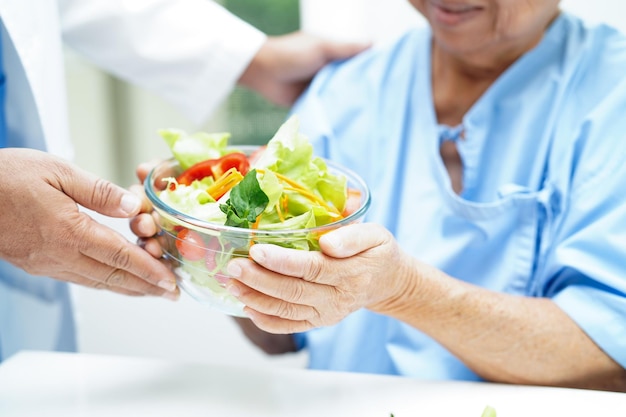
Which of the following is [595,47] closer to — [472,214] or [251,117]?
[472,214]

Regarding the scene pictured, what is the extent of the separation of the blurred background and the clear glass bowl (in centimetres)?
32

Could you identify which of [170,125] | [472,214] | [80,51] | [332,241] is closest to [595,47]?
[472,214]

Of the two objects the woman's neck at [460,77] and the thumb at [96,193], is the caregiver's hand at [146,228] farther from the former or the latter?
the woman's neck at [460,77]

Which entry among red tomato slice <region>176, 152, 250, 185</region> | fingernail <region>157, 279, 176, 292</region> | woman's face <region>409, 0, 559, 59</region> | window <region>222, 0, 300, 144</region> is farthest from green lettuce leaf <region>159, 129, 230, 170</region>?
window <region>222, 0, 300, 144</region>

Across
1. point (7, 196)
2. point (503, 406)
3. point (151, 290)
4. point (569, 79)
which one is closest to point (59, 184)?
point (7, 196)

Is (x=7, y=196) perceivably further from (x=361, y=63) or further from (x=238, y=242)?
(x=361, y=63)

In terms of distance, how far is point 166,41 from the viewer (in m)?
1.36

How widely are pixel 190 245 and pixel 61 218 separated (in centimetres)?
16

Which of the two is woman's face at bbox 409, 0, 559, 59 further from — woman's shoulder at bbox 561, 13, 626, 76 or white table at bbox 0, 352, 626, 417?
white table at bbox 0, 352, 626, 417

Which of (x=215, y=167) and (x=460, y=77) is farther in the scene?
(x=460, y=77)

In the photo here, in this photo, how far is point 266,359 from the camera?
1.77 m

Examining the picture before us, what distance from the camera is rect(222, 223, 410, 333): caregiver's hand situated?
0.75 metres

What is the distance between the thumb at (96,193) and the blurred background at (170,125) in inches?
11.4

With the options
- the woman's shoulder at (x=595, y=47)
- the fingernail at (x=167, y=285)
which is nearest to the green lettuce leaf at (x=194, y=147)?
the fingernail at (x=167, y=285)
